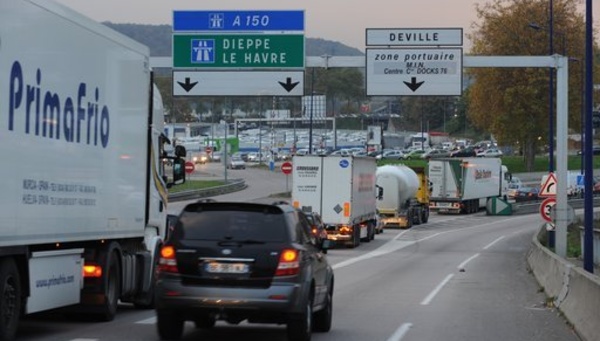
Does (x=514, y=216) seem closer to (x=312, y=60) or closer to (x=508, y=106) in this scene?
(x=508, y=106)

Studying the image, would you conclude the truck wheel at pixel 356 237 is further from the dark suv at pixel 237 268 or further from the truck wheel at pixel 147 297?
the dark suv at pixel 237 268

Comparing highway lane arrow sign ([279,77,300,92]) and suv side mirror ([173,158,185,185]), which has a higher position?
highway lane arrow sign ([279,77,300,92])

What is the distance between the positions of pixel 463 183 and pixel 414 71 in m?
41.6

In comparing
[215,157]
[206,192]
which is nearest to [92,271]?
[206,192]

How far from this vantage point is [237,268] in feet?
40.7

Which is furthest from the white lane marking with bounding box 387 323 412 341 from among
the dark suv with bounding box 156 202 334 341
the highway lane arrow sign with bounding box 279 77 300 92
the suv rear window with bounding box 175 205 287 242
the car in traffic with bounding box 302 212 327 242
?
the highway lane arrow sign with bounding box 279 77 300 92

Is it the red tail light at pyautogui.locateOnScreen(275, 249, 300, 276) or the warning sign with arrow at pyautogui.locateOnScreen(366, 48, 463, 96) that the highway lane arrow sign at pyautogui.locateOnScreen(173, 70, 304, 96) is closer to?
the warning sign with arrow at pyautogui.locateOnScreen(366, 48, 463, 96)

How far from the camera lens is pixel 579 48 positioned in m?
84.8

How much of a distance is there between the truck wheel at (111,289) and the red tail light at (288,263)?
3.29m

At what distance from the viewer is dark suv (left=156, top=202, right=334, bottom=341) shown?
40.5 ft

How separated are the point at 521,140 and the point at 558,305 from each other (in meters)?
73.6

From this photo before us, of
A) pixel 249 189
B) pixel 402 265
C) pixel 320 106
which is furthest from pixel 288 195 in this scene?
pixel 320 106

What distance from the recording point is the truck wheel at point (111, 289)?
48.3 ft

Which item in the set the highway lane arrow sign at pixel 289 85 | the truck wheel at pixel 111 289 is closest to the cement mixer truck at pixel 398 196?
the highway lane arrow sign at pixel 289 85
